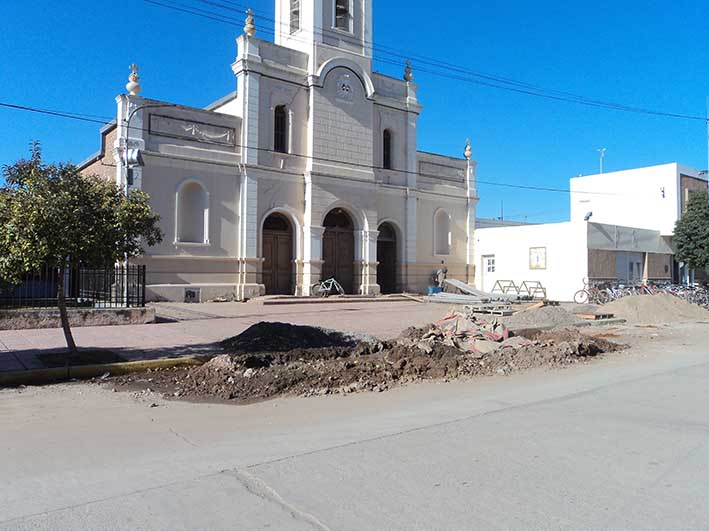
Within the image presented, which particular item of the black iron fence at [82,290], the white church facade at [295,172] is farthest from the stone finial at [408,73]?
the black iron fence at [82,290]

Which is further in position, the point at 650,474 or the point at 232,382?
the point at 232,382

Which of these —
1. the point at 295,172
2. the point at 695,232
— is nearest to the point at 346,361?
the point at 295,172

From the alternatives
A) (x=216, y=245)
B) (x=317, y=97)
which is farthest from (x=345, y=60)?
(x=216, y=245)

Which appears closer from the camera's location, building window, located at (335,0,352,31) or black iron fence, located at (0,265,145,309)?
black iron fence, located at (0,265,145,309)

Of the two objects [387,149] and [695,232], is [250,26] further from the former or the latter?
[695,232]

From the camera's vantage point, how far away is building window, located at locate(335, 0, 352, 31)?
2947cm

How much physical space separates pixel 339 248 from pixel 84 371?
68.3 ft

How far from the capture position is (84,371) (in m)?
9.19

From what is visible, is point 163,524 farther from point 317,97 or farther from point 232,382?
point 317,97

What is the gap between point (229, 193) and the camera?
83.5 ft

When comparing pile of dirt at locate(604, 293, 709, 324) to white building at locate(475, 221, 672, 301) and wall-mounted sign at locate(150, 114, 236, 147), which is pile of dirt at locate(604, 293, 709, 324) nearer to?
white building at locate(475, 221, 672, 301)

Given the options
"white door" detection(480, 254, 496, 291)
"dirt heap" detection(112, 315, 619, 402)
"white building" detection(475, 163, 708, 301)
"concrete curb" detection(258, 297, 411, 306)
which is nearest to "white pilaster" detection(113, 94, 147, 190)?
"concrete curb" detection(258, 297, 411, 306)

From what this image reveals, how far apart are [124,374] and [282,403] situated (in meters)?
3.25

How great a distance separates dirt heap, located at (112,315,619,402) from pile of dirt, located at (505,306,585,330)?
3.50 meters
